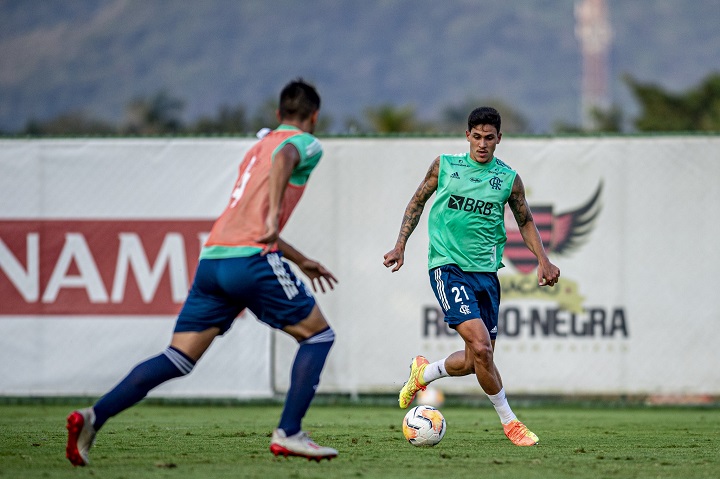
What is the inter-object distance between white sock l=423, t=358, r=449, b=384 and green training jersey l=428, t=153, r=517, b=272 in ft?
2.88

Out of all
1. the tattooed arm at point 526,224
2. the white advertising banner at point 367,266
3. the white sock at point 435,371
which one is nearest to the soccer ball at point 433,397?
the white advertising banner at point 367,266

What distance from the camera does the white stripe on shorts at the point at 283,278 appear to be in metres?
7.42

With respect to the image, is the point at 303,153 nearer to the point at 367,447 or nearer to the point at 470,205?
the point at 470,205

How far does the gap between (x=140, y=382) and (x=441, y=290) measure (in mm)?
2841

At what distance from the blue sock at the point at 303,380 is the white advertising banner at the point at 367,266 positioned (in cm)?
621

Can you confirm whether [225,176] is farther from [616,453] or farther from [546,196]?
[616,453]

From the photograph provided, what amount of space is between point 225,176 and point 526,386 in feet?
13.8

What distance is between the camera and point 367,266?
45.7ft

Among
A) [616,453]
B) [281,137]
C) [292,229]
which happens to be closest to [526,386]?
[292,229]

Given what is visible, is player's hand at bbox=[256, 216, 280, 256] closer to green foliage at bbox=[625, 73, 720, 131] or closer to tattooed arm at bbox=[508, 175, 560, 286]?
tattooed arm at bbox=[508, 175, 560, 286]

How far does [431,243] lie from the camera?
961cm

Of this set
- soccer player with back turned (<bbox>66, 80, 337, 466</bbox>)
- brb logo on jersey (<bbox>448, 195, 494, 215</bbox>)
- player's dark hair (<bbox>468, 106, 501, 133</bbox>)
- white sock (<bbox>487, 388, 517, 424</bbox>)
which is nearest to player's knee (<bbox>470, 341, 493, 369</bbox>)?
white sock (<bbox>487, 388, 517, 424</bbox>)

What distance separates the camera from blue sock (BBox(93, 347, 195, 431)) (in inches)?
288

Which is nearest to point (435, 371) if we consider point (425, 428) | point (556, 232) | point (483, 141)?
point (425, 428)
